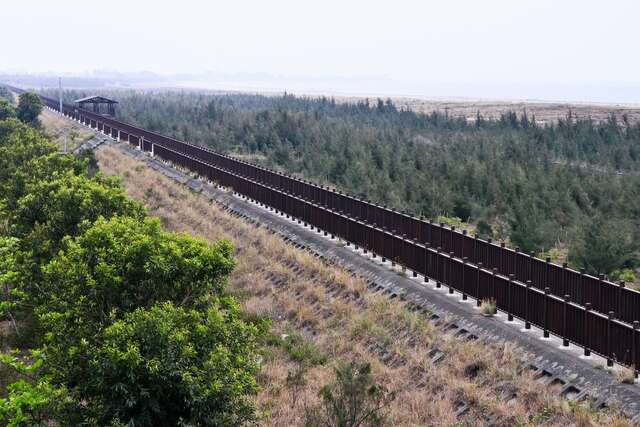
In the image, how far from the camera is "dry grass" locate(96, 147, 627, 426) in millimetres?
13555

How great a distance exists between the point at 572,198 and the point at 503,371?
28.9 m

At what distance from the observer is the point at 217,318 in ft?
38.1

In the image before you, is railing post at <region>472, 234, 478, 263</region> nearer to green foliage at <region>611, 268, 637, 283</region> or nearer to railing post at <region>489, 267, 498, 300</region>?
railing post at <region>489, 267, 498, 300</region>

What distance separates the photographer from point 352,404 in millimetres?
12930

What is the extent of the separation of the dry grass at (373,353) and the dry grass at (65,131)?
34.7 meters

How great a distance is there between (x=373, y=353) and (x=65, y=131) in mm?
54932

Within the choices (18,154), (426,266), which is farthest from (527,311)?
(18,154)

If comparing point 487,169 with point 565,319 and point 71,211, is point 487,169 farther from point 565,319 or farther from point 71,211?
point 565,319

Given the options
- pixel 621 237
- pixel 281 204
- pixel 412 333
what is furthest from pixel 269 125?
pixel 412 333

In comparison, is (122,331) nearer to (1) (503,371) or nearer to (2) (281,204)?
(1) (503,371)

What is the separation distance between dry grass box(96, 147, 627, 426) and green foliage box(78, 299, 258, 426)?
149 cm

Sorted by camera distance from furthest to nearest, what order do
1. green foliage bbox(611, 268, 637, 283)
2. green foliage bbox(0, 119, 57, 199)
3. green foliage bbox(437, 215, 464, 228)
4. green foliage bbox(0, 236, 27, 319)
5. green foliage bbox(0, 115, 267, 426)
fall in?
green foliage bbox(437, 215, 464, 228), green foliage bbox(0, 119, 57, 199), green foliage bbox(611, 268, 637, 283), green foliage bbox(0, 236, 27, 319), green foliage bbox(0, 115, 267, 426)

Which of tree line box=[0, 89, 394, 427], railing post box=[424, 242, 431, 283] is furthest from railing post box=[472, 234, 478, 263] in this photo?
tree line box=[0, 89, 394, 427]

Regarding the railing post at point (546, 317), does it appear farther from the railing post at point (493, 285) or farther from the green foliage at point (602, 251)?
the green foliage at point (602, 251)
